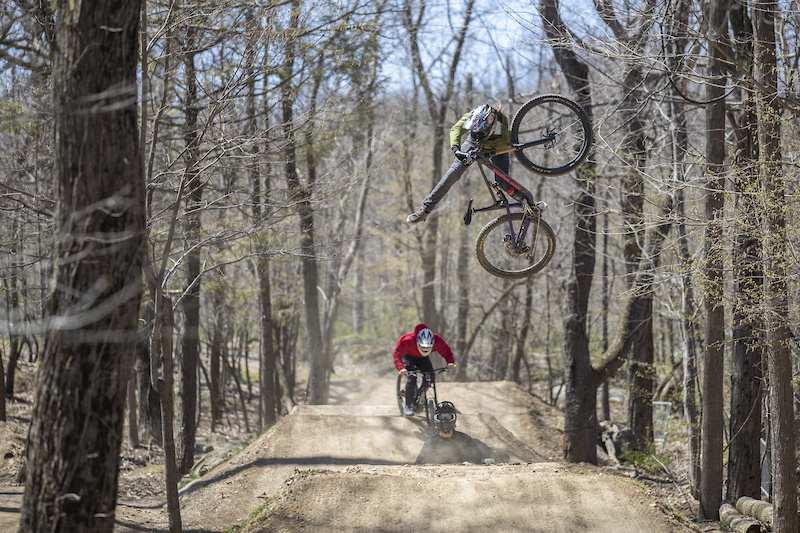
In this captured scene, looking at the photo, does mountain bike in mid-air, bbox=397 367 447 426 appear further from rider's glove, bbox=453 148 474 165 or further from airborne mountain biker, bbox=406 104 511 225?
rider's glove, bbox=453 148 474 165

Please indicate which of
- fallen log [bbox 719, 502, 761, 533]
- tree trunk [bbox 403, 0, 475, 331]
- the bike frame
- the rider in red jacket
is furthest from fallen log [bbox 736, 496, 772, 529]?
tree trunk [bbox 403, 0, 475, 331]

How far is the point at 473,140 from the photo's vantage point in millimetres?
7875

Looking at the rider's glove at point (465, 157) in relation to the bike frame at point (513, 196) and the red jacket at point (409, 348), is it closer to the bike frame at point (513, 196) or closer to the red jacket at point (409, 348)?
the bike frame at point (513, 196)

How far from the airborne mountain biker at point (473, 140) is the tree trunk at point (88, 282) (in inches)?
146

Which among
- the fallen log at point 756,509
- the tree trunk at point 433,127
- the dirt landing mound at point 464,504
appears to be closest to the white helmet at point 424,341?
the dirt landing mound at point 464,504

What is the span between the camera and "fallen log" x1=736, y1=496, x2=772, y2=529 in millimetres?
9172

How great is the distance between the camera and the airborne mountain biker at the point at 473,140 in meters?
7.77

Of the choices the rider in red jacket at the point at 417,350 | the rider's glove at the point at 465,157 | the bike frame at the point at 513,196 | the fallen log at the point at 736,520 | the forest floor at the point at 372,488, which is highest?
the rider's glove at the point at 465,157

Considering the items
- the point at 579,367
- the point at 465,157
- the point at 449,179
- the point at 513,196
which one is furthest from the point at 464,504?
the point at 579,367

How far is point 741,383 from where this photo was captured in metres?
10.1

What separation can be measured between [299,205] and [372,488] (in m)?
5.48

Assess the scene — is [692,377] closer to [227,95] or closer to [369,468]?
[369,468]

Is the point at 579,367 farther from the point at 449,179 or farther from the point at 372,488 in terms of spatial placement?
the point at 449,179

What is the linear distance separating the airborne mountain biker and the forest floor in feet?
12.5
